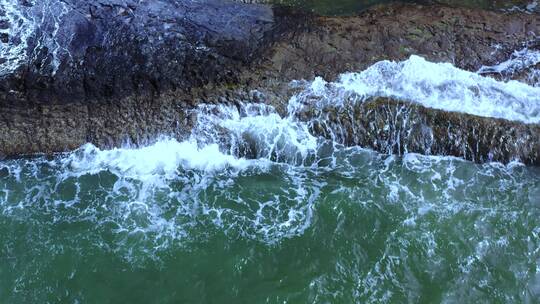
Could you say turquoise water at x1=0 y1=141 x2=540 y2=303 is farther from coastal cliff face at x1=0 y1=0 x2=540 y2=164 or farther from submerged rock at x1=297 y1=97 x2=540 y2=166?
coastal cliff face at x1=0 y1=0 x2=540 y2=164

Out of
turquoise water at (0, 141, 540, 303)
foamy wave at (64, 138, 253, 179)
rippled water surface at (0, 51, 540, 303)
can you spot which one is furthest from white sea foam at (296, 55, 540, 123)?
foamy wave at (64, 138, 253, 179)

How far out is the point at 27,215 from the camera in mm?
7172

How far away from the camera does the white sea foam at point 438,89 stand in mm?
7805

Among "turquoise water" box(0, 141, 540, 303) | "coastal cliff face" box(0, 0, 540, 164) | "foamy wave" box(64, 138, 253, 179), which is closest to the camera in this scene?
"turquoise water" box(0, 141, 540, 303)

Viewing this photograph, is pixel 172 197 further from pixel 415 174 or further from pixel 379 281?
pixel 415 174

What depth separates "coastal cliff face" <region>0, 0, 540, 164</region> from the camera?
7.99m

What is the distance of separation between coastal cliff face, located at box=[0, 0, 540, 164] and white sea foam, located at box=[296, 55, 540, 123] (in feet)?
0.75

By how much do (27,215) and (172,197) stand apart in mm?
2134

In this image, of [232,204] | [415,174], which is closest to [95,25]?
[232,204]

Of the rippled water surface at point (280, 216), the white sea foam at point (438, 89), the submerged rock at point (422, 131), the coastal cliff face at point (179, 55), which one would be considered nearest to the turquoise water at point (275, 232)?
the rippled water surface at point (280, 216)

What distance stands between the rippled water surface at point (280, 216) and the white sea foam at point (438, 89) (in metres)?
0.03

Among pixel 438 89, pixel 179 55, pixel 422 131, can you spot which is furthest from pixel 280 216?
pixel 179 55

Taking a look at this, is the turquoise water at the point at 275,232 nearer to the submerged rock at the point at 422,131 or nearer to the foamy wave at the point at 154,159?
the foamy wave at the point at 154,159

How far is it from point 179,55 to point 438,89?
14.9ft
